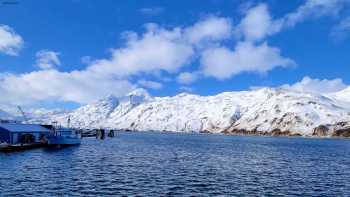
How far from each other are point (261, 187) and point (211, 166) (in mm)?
27810

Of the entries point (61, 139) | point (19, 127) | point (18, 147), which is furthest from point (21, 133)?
point (61, 139)

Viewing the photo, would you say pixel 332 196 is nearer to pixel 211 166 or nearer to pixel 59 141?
pixel 211 166

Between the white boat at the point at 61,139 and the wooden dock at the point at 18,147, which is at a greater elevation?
the white boat at the point at 61,139

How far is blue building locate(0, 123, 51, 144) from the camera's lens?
414 feet

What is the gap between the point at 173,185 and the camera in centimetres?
6316

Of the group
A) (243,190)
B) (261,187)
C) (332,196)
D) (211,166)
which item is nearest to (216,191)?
(243,190)

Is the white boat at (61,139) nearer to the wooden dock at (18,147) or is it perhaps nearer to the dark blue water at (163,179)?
the wooden dock at (18,147)

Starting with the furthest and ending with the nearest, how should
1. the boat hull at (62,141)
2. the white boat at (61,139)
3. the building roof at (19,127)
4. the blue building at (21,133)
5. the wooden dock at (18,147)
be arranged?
the white boat at (61,139)
the boat hull at (62,141)
the building roof at (19,127)
the blue building at (21,133)
the wooden dock at (18,147)

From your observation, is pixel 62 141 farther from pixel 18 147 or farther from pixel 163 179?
pixel 163 179

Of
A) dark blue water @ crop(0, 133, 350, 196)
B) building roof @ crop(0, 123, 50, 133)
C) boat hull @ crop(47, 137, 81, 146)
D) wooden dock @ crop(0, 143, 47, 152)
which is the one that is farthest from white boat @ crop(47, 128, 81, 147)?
dark blue water @ crop(0, 133, 350, 196)

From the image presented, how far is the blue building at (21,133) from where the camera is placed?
126m

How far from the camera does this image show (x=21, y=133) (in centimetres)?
13350

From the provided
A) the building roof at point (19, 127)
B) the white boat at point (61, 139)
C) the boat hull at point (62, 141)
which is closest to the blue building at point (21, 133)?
the building roof at point (19, 127)

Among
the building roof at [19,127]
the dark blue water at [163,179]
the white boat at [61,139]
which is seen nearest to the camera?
the dark blue water at [163,179]
